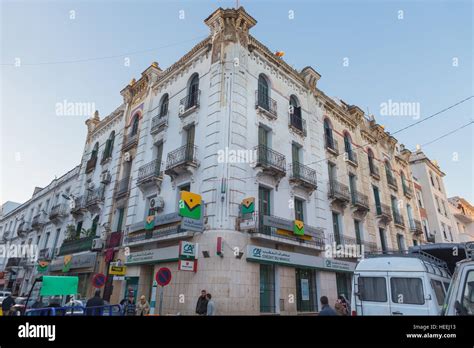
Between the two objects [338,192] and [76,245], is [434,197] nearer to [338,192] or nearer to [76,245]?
[338,192]

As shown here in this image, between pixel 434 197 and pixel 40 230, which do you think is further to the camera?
pixel 434 197

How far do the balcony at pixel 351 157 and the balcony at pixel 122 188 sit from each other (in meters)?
16.2

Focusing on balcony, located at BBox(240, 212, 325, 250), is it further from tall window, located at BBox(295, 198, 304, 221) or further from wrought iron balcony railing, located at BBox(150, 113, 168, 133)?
wrought iron balcony railing, located at BBox(150, 113, 168, 133)

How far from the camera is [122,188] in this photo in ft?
63.7

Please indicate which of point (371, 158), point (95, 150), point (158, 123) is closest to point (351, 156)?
point (371, 158)

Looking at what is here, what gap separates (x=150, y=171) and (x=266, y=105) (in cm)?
806

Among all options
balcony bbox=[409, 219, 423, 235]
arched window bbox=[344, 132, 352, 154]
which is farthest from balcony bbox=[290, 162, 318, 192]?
balcony bbox=[409, 219, 423, 235]

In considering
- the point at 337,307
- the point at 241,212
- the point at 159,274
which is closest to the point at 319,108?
the point at 241,212

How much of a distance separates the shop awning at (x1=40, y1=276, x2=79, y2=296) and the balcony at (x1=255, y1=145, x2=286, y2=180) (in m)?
9.27

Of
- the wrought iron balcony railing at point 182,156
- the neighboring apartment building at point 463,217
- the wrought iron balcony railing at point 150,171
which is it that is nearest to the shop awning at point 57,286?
the wrought iron balcony railing at point 182,156

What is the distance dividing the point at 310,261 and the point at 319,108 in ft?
39.2

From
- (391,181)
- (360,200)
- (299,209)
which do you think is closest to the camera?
(299,209)
